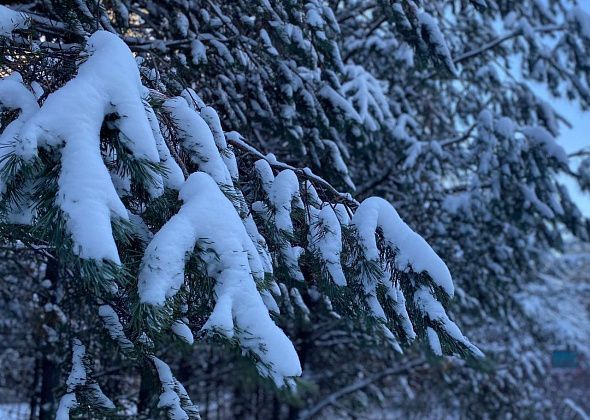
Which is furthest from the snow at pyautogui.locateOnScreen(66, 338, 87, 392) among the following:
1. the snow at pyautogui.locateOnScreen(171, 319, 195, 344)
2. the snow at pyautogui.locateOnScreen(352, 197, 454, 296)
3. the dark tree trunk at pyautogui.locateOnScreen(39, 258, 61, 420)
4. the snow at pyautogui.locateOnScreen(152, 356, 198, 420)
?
the dark tree trunk at pyautogui.locateOnScreen(39, 258, 61, 420)

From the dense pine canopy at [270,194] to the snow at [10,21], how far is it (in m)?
0.02

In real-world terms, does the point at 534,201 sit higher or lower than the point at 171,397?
higher

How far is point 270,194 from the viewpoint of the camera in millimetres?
2285

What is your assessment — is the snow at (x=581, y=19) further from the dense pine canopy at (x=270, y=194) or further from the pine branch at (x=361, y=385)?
the pine branch at (x=361, y=385)

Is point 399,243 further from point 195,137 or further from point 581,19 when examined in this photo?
point 581,19

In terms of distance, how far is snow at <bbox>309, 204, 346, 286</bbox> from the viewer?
213 cm

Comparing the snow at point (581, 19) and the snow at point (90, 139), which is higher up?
the snow at point (581, 19)

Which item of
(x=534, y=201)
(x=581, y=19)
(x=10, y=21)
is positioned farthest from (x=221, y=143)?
(x=581, y=19)

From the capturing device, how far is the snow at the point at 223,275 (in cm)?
145

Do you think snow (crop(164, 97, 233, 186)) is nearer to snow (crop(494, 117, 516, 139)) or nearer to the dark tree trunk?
the dark tree trunk

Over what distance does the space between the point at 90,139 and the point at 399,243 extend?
131 centimetres

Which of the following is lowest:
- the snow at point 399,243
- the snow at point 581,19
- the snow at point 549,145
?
the snow at point 399,243

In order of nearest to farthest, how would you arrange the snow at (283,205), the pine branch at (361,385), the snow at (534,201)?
the snow at (283,205), the snow at (534,201), the pine branch at (361,385)

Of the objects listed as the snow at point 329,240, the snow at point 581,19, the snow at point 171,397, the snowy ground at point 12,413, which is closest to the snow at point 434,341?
the snow at point 329,240
